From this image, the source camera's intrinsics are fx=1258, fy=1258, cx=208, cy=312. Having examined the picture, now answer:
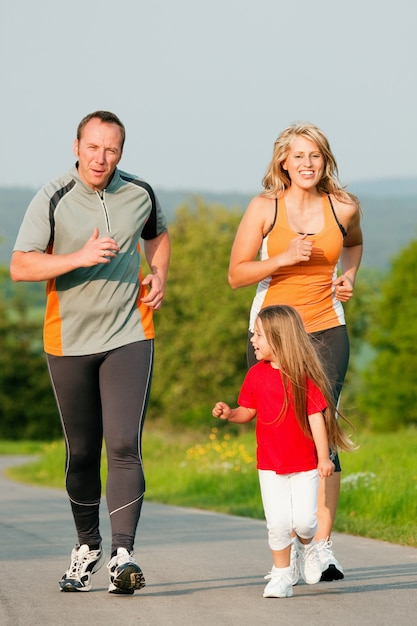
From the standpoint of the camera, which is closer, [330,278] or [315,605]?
[315,605]

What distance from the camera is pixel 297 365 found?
6.08 m

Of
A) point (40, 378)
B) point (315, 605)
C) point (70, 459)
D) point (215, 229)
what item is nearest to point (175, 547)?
point (70, 459)

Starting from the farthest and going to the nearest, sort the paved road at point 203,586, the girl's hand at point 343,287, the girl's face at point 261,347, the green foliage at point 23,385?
the green foliage at point 23,385, the girl's hand at point 343,287, the girl's face at point 261,347, the paved road at point 203,586

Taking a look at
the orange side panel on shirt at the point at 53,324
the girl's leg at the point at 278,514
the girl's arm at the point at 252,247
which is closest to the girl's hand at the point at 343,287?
the girl's arm at the point at 252,247

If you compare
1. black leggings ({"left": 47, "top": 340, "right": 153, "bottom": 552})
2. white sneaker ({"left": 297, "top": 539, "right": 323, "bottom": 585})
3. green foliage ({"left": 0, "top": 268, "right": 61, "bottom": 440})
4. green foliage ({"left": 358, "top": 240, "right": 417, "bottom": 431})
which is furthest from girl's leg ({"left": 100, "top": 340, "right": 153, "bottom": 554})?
green foliage ({"left": 0, "top": 268, "right": 61, "bottom": 440})

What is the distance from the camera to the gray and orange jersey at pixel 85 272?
6309 mm

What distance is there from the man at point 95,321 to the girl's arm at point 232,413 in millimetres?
527

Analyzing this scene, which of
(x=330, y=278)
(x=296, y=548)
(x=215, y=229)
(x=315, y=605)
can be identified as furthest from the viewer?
(x=215, y=229)

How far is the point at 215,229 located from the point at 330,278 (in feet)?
213

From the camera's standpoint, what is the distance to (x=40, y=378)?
251 ft

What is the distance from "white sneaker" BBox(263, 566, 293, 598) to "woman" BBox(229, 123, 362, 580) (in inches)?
22.6

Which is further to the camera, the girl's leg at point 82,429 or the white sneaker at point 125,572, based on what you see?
the girl's leg at point 82,429

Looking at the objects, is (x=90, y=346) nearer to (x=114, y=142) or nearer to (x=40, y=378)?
(x=114, y=142)

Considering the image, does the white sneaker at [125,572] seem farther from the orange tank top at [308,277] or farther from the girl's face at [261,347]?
the orange tank top at [308,277]
